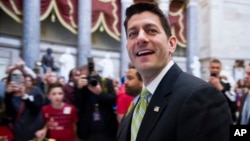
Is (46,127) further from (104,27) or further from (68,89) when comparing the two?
(104,27)

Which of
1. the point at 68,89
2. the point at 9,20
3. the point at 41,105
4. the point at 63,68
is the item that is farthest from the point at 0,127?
the point at 9,20

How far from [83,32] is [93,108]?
34.3 ft

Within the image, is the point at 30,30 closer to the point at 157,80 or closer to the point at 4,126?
the point at 4,126

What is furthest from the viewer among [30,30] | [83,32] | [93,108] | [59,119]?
[83,32]

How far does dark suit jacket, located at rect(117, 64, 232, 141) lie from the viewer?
3.98 ft

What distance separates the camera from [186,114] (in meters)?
1.24

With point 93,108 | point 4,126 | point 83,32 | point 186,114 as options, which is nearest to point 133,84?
point 93,108

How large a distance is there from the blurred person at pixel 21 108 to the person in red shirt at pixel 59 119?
16cm

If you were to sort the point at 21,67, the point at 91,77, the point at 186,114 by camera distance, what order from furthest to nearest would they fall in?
the point at 21,67
the point at 91,77
the point at 186,114

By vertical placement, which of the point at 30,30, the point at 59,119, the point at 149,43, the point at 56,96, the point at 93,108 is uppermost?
the point at 30,30

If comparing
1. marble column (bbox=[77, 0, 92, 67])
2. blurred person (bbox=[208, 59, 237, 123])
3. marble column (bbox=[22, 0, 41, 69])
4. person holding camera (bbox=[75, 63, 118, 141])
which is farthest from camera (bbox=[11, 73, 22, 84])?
marble column (bbox=[77, 0, 92, 67])

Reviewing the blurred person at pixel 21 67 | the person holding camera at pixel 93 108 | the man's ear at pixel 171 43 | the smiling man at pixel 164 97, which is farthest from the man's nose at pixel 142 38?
the blurred person at pixel 21 67

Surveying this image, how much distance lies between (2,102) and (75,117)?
98 centimetres

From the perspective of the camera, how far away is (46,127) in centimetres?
435
